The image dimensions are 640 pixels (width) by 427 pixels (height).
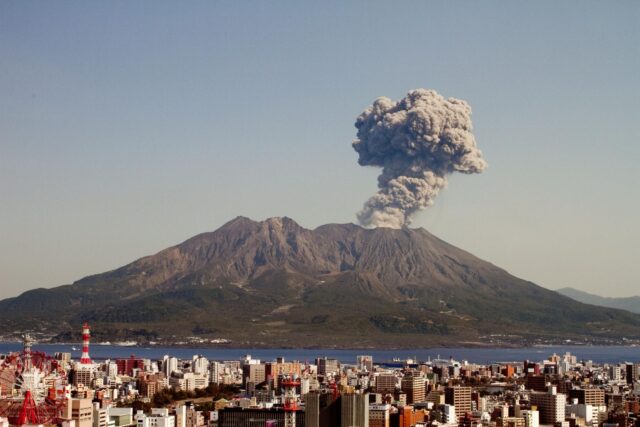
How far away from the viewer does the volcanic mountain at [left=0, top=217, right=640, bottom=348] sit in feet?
316

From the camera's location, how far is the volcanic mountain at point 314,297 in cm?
9631

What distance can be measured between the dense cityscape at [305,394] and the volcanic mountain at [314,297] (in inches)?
1318

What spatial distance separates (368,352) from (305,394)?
5757 centimetres

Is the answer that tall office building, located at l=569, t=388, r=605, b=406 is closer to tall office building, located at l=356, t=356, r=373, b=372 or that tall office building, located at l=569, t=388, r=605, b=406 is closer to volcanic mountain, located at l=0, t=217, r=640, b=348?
tall office building, located at l=356, t=356, r=373, b=372

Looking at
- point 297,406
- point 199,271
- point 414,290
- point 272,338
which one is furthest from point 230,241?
point 297,406

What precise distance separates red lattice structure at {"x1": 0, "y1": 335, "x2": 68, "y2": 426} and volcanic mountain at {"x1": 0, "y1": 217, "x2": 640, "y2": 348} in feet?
181

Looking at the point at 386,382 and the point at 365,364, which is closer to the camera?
the point at 386,382

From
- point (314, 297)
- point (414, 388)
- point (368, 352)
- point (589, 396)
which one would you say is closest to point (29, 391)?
point (414, 388)

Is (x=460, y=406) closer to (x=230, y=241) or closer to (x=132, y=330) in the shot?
(x=132, y=330)

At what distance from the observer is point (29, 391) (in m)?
28.6

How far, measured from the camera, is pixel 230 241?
388 ft

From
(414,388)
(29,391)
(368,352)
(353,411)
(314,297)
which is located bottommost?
(353,411)

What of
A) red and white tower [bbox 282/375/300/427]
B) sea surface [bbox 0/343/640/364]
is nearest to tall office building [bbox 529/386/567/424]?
red and white tower [bbox 282/375/300/427]

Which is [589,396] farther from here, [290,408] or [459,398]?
[290,408]
